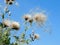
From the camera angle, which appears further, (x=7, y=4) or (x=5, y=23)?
(x=7, y=4)

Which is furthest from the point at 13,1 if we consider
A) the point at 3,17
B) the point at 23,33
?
the point at 23,33

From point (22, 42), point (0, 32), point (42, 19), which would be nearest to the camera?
point (0, 32)

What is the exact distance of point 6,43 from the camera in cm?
407

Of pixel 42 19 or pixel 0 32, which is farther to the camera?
pixel 42 19

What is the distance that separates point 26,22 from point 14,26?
62cm

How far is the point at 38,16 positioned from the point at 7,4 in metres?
0.85

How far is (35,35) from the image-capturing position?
15.5ft

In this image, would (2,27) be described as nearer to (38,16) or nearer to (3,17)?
(3,17)

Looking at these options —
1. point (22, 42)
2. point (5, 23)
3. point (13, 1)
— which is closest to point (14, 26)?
point (5, 23)

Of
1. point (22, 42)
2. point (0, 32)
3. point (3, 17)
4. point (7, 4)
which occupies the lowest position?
point (22, 42)

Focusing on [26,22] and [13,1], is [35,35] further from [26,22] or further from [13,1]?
[13,1]

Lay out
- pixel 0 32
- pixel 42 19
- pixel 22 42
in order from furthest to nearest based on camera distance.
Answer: pixel 42 19 → pixel 22 42 → pixel 0 32

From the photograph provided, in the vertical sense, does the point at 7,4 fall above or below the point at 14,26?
above

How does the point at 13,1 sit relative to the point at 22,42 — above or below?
above
